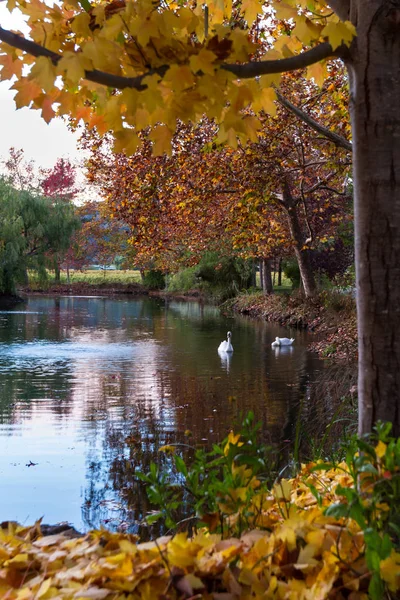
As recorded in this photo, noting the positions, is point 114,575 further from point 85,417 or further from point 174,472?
point 85,417

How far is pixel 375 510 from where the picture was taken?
199 cm

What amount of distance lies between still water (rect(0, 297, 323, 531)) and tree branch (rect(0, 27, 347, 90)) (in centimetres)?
142

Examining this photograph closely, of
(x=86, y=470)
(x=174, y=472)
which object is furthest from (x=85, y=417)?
(x=174, y=472)

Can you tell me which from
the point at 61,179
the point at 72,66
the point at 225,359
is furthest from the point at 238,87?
the point at 61,179

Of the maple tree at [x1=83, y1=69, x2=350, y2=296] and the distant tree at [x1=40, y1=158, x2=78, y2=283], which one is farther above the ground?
the distant tree at [x1=40, y1=158, x2=78, y2=283]

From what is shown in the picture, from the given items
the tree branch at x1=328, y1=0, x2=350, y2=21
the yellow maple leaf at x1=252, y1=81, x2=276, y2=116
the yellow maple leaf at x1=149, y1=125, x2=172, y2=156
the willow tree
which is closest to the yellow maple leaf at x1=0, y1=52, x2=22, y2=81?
the willow tree

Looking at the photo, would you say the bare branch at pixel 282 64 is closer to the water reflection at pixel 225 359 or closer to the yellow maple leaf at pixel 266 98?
the yellow maple leaf at pixel 266 98

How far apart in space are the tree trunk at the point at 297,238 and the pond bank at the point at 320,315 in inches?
21.8

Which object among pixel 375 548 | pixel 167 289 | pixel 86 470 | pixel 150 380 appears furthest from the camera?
pixel 167 289

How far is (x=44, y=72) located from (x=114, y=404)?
8.16 meters

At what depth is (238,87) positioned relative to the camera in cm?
247

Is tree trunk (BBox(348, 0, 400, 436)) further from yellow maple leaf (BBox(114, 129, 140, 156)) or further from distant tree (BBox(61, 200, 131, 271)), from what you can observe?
distant tree (BBox(61, 200, 131, 271))

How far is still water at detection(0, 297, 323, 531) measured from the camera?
5.87m

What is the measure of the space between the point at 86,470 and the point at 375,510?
501 cm
